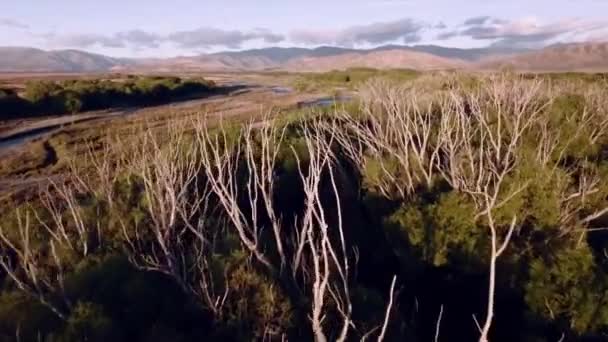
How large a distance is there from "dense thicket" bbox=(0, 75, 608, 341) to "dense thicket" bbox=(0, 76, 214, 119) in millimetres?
38919

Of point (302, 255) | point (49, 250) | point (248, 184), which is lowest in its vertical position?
point (49, 250)

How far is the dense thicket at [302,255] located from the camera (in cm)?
1459

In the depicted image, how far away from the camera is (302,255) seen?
16578 millimetres

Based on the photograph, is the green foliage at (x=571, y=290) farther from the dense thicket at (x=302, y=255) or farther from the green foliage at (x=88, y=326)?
the green foliage at (x=88, y=326)

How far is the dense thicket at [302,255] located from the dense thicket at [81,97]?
128ft

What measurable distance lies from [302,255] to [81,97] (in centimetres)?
5519

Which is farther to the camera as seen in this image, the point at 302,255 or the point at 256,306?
the point at 302,255

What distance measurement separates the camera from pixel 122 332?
46.3ft

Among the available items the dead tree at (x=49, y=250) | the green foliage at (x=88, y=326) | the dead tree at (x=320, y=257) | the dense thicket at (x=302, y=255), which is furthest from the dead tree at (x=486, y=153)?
the dead tree at (x=49, y=250)

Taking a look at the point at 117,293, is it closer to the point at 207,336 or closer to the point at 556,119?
the point at 207,336

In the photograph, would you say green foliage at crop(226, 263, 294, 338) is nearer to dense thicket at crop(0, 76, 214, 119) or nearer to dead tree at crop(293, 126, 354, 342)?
dead tree at crop(293, 126, 354, 342)

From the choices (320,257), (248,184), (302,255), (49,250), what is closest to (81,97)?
(49,250)

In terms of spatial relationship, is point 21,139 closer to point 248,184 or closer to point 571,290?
point 248,184

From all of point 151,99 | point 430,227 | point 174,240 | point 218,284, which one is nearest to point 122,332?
point 218,284
